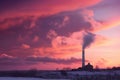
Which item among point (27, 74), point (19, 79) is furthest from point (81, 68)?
point (19, 79)

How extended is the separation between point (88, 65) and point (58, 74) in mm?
27355

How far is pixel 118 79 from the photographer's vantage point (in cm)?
5991

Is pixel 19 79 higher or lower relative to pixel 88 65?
lower

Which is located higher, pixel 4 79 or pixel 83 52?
pixel 83 52

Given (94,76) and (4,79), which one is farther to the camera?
(94,76)

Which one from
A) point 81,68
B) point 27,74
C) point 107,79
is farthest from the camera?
point 81,68

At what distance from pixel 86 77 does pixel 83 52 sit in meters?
30.2

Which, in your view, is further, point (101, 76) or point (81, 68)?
point (81, 68)

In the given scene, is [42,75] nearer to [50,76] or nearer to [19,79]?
[50,76]

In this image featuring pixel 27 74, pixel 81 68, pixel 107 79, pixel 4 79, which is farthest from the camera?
pixel 81 68

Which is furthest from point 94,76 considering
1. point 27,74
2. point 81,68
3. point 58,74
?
point 81,68

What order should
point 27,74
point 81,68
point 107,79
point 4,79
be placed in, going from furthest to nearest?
point 81,68, point 27,74, point 107,79, point 4,79

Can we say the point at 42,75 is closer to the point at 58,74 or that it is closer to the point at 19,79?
the point at 58,74

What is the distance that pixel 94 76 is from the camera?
61812 mm
